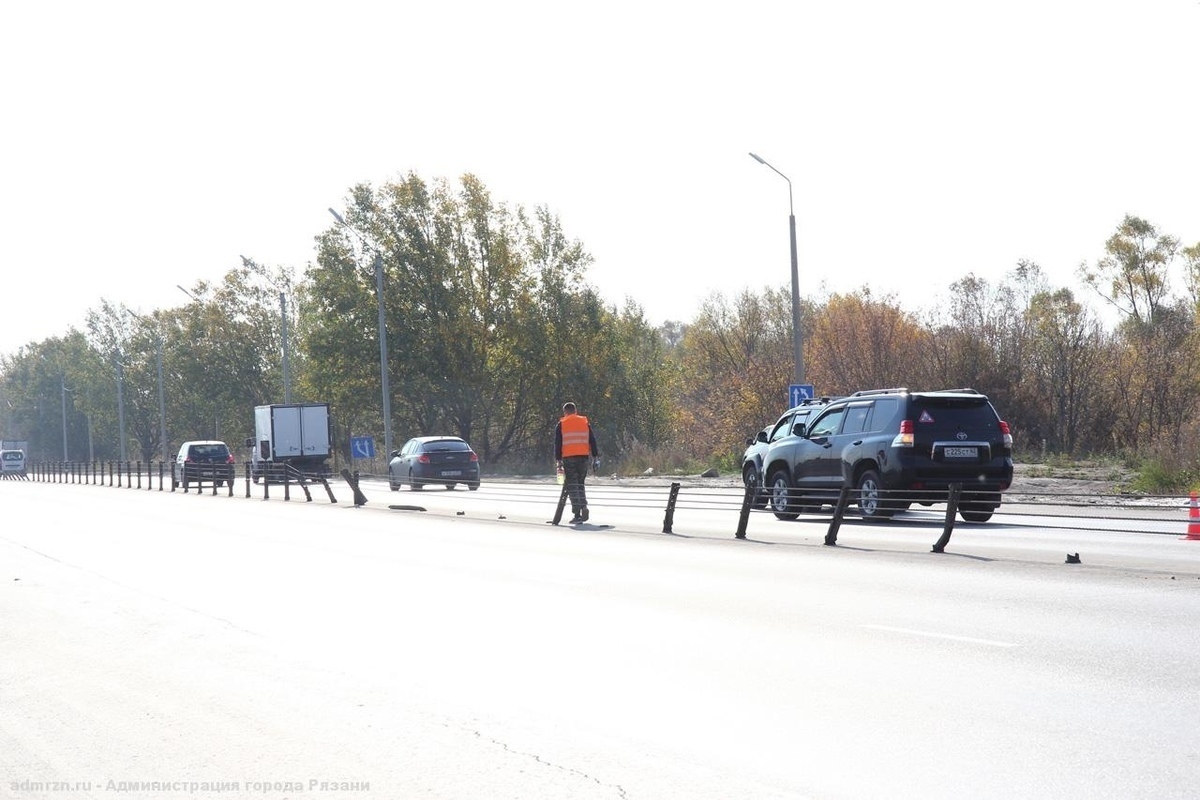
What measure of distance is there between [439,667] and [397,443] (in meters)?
59.8

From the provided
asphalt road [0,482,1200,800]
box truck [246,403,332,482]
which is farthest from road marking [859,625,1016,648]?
box truck [246,403,332,482]

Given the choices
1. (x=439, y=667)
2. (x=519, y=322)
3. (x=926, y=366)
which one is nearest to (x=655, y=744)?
(x=439, y=667)

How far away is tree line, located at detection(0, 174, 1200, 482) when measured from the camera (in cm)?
3678

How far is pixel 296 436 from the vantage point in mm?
47625

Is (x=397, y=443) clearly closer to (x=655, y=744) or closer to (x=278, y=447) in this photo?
(x=278, y=447)

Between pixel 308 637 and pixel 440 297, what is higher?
pixel 440 297

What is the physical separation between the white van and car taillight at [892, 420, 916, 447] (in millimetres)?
Answer: 86799

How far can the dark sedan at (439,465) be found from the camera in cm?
3875

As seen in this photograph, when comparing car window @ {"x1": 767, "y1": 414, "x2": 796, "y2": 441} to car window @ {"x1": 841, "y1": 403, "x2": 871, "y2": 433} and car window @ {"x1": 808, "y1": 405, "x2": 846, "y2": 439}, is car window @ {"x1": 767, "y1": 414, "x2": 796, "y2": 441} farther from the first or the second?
car window @ {"x1": 841, "y1": 403, "x2": 871, "y2": 433}

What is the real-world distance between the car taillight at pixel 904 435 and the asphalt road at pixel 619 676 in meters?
3.06

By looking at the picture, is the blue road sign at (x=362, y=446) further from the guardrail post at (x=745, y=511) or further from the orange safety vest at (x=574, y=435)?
the guardrail post at (x=745, y=511)

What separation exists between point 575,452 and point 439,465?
17.6 m

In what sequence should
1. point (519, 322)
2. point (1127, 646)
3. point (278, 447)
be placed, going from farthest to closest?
1. point (519, 322)
2. point (278, 447)
3. point (1127, 646)

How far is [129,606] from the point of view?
12914mm
